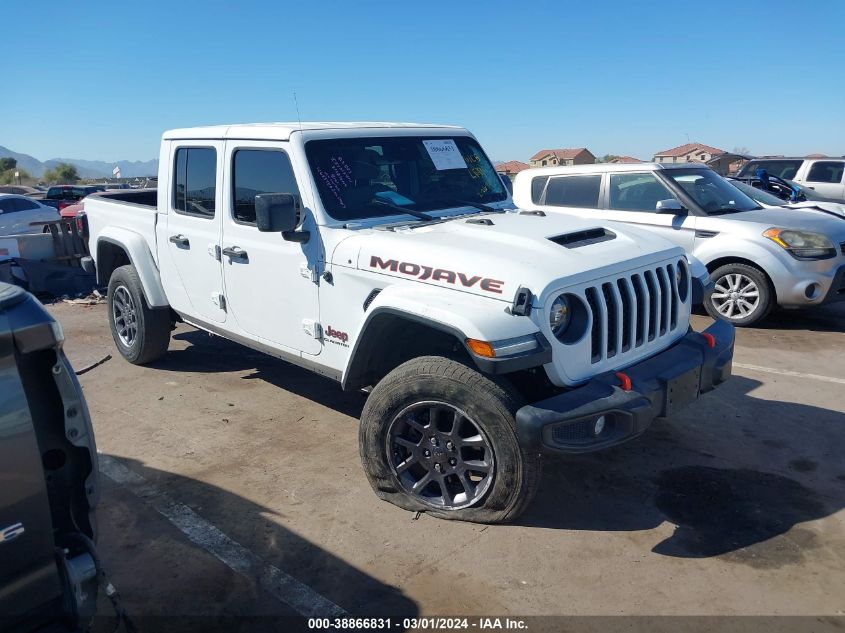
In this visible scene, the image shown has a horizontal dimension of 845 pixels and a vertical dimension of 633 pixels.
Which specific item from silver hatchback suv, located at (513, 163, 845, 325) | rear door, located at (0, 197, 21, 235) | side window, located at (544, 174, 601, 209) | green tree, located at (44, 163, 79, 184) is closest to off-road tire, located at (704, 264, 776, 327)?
silver hatchback suv, located at (513, 163, 845, 325)

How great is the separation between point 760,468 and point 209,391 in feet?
13.7

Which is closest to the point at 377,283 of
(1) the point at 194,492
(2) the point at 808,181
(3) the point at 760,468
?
(1) the point at 194,492

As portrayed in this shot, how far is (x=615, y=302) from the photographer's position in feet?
11.7

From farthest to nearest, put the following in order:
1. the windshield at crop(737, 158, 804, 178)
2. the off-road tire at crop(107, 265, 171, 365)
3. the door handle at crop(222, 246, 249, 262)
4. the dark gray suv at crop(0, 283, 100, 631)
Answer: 1. the windshield at crop(737, 158, 804, 178)
2. the off-road tire at crop(107, 265, 171, 365)
3. the door handle at crop(222, 246, 249, 262)
4. the dark gray suv at crop(0, 283, 100, 631)

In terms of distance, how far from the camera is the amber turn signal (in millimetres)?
3145

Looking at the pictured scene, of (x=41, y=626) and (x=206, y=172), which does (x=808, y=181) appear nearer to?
(x=206, y=172)

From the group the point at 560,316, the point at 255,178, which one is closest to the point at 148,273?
the point at 255,178

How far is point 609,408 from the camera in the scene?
318 centimetres

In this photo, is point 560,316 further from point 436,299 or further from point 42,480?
point 42,480

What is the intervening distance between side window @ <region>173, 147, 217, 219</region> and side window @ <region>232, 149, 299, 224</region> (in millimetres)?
287

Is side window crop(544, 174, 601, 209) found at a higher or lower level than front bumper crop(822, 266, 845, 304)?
higher

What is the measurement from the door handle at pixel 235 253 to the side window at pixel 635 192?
16.4 feet

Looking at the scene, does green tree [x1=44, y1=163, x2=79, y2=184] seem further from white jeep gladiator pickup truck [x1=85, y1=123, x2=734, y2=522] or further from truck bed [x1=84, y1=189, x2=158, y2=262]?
white jeep gladiator pickup truck [x1=85, y1=123, x2=734, y2=522]

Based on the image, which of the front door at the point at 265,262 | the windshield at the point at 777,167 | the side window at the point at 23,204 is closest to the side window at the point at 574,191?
the front door at the point at 265,262
